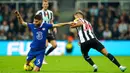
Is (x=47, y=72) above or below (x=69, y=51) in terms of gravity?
above

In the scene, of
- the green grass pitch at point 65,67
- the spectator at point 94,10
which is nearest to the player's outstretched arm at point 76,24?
the green grass pitch at point 65,67

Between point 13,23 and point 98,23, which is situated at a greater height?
point 98,23

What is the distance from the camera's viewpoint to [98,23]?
1103 inches

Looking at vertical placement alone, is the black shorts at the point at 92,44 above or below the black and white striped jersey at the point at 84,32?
below

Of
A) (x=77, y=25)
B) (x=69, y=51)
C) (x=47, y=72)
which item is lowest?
(x=69, y=51)

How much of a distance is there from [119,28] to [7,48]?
706 centimetres

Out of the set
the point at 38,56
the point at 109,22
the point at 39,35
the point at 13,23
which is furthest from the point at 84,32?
the point at 13,23

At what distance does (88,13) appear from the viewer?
94.1ft

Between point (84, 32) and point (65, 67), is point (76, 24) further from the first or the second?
point (65, 67)

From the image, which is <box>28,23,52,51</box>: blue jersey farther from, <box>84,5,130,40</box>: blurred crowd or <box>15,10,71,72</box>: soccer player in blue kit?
<box>84,5,130,40</box>: blurred crowd

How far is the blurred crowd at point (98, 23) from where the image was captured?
2770 centimetres

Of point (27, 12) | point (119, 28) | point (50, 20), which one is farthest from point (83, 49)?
point (27, 12)

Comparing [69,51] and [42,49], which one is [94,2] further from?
[42,49]

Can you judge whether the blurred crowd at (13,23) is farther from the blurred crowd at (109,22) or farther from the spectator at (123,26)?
the spectator at (123,26)
